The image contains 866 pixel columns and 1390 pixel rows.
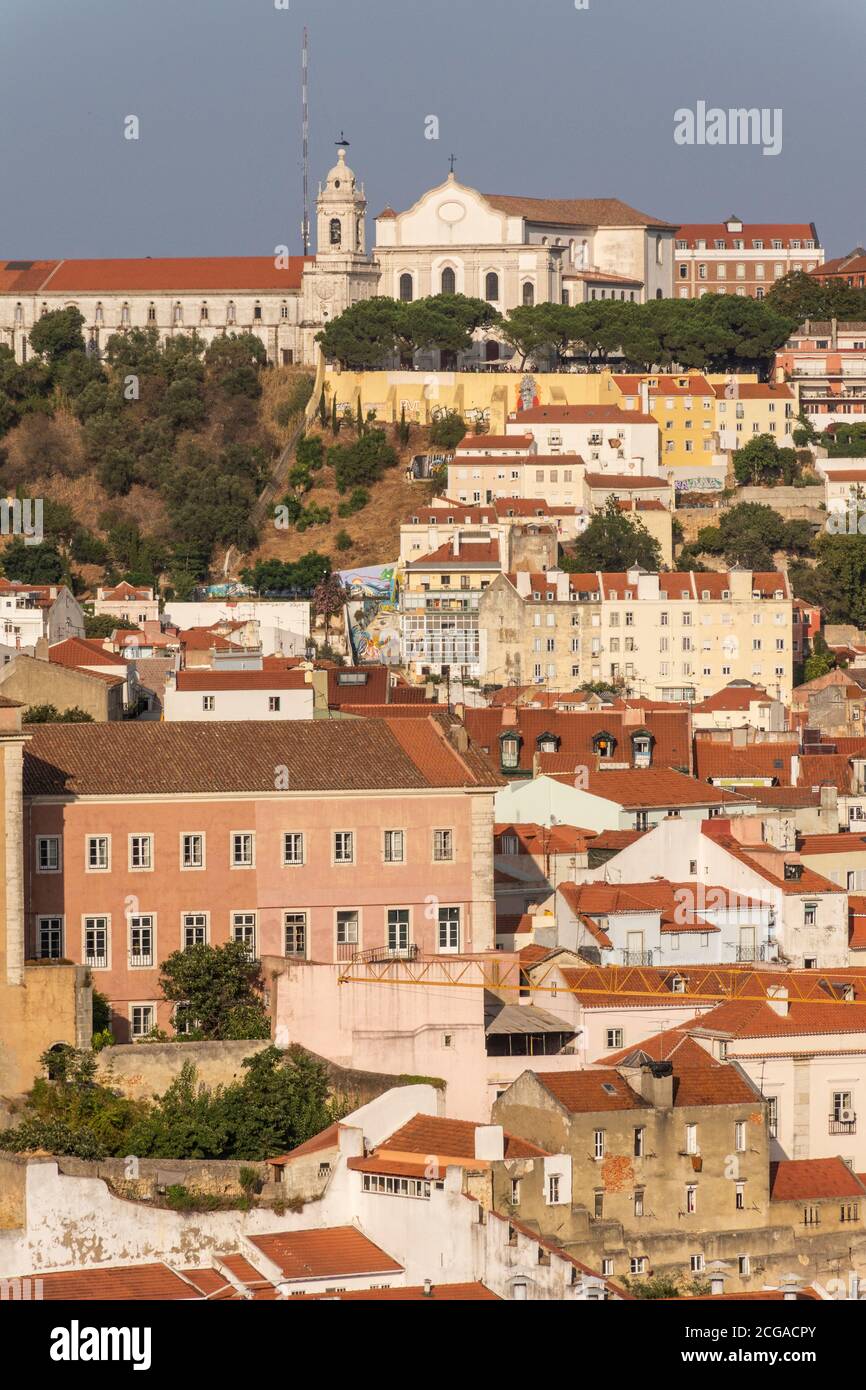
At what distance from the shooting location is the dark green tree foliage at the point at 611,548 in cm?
9588

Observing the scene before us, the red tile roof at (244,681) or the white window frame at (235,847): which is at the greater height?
the red tile roof at (244,681)

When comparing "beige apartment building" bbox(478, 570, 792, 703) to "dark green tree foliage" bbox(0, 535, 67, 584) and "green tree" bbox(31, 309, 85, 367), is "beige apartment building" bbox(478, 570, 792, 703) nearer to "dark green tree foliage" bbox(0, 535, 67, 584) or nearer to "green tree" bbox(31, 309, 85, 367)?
"dark green tree foliage" bbox(0, 535, 67, 584)

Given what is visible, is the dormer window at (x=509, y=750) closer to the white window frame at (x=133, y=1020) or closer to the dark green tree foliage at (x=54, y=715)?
the dark green tree foliage at (x=54, y=715)

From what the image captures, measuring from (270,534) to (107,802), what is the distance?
67101mm

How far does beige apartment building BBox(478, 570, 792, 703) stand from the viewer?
88125mm

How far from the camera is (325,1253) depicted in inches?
1320

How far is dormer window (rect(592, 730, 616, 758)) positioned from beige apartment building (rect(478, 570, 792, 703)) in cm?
2315

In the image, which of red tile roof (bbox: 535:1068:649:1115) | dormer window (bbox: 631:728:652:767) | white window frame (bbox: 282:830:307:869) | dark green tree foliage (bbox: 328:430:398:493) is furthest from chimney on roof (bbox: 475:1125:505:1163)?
dark green tree foliage (bbox: 328:430:398:493)

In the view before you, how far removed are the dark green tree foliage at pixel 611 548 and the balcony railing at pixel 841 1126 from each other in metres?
54.9

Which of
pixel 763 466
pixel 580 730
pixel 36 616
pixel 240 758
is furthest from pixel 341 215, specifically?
pixel 240 758

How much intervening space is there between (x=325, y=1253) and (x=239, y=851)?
27.2 ft

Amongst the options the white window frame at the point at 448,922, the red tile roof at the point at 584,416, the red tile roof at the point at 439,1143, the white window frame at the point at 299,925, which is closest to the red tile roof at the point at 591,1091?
the red tile roof at the point at 439,1143

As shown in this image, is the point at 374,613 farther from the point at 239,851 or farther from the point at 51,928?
the point at 51,928
